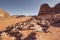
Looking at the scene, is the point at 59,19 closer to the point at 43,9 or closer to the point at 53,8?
the point at 53,8

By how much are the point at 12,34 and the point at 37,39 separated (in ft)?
8.39

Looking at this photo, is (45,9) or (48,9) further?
(45,9)

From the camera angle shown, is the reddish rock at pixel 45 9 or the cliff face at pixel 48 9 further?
the reddish rock at pixel 45 9

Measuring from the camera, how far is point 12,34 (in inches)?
440

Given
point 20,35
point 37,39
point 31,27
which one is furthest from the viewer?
point 31,27

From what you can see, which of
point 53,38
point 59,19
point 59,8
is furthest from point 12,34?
point 59,8

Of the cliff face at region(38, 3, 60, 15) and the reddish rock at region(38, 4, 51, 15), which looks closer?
the cliff face at region(38, 3, 60, 15)

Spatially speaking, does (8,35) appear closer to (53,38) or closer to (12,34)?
(12,34)

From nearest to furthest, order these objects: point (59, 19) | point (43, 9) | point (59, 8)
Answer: point (59, 19) < point (59, 8) < point (43, 9)

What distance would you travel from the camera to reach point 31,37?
395 inches

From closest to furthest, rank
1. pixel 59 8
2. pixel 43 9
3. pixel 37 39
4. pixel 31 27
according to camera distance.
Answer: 1. pixel 37 39
2. pixel 31 27
3. pixel 59 8
4. pixel 43 9

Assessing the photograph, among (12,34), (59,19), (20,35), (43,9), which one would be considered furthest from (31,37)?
(43,9)

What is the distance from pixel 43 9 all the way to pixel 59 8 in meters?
7.88

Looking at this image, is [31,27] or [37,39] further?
[31,27]
